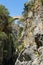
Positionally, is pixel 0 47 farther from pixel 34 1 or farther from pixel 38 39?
pixel 38 39

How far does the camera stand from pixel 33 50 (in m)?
16.5

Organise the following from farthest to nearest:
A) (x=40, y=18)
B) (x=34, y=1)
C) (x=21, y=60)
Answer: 1. (x=34, y=1)
2. (x=40, y=18)
3. (x=21, y=60)

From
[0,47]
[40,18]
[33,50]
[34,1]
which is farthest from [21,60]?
[0,47]

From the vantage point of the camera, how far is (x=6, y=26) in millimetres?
35000

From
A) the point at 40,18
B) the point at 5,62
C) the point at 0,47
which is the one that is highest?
the point at 40,18

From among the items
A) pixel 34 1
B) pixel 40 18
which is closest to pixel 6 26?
pixel 34 1

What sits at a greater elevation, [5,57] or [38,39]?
[38,39]

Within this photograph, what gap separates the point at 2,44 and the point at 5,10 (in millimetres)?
6060

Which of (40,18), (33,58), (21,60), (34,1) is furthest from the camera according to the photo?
(34,1)

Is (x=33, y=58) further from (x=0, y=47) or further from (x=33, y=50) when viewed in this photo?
(x=0, y=47)

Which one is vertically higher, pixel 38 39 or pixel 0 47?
pixel 38 39

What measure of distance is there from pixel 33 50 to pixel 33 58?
749 millimetres

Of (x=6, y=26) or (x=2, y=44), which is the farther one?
(x=6, y=26)

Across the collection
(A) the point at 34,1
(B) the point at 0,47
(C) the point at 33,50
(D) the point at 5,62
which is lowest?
(D) the point at 5,62
